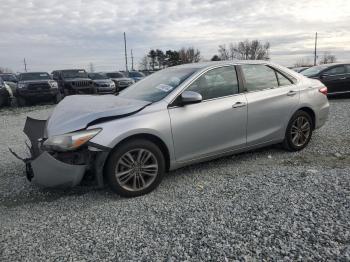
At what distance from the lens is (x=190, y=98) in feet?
14.0

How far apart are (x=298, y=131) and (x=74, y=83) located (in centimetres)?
1411

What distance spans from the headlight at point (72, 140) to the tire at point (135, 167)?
1.08ft

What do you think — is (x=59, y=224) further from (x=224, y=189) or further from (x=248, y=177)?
(x=248, y=177)

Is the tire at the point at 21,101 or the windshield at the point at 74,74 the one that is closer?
the tire at the point at 21,101

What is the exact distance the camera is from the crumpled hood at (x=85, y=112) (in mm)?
3877

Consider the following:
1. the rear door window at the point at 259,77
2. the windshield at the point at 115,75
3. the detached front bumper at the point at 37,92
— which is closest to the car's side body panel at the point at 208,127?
the rear door window at the point at 259,77

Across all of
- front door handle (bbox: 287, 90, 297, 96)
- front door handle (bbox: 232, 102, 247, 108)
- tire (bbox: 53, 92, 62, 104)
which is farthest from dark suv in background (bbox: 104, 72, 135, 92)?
front door handle (bbox: 232, 102, 247, 108)

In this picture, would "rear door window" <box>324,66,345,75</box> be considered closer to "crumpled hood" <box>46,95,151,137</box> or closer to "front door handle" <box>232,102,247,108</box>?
"front door handle" <box>232,102,247,108</box>

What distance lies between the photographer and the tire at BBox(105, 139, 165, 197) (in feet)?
12.9

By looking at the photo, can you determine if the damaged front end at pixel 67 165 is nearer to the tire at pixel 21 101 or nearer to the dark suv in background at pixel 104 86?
the tire at pixel 21 101

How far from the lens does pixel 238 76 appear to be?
5.02m

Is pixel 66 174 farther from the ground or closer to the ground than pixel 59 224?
farther from the ground

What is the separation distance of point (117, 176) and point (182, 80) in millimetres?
1539

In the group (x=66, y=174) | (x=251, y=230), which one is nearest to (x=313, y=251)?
(x=251, y=230)
